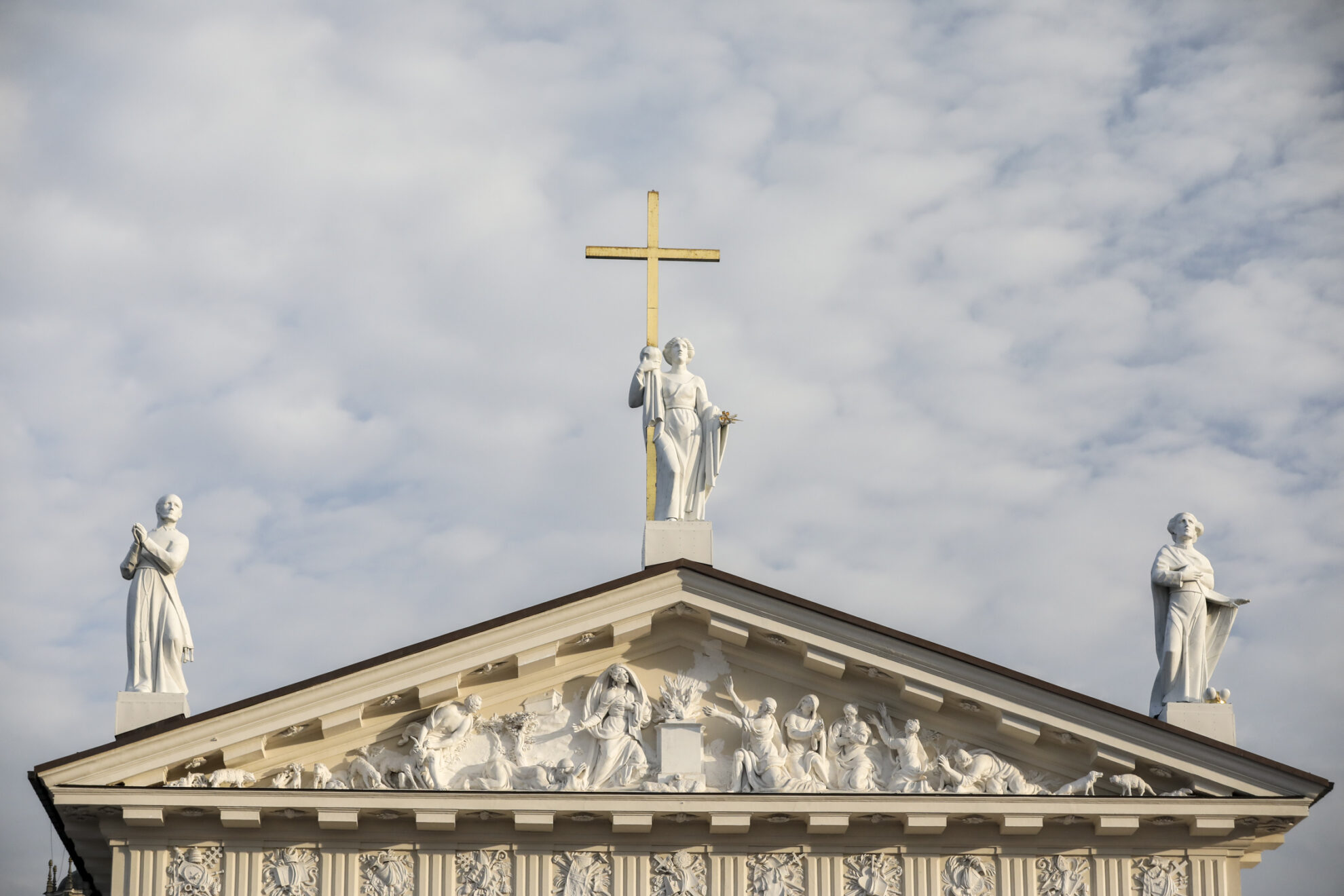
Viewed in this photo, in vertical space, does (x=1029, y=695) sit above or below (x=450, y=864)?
above

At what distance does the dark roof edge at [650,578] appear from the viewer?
774 inches

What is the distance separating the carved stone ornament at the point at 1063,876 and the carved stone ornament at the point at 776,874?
258cm

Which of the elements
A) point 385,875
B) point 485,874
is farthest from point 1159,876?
point 385,875

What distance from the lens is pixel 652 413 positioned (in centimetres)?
2172

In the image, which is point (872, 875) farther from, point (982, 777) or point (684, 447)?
point (684, 447)

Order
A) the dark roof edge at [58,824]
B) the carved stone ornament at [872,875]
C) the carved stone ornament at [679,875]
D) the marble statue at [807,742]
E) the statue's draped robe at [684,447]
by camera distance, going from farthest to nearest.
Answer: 1. the statue's draped robe at [684,447]
2. the marble statue at [807,742]
3. the carved stone ornament at [872,875]
4. the carved stone ornament at [679,875]
5. the dark roof edge at [58,824]

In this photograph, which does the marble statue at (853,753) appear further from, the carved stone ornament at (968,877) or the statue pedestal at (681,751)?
the statue pedestal at (681,751)

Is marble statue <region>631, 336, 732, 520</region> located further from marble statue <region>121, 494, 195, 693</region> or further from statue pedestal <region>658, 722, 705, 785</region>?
marble statue <region>121, 494, 195, 693</region>

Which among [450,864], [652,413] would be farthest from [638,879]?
[652,413]

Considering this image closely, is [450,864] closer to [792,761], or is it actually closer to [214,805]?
[214,805]

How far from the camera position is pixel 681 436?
71.1ft

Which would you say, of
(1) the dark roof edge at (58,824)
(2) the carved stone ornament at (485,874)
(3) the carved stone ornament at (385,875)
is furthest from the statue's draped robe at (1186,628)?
(1) the dark roof edge at (58,824)

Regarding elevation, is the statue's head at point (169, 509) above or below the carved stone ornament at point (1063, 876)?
above

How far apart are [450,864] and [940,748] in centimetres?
542
